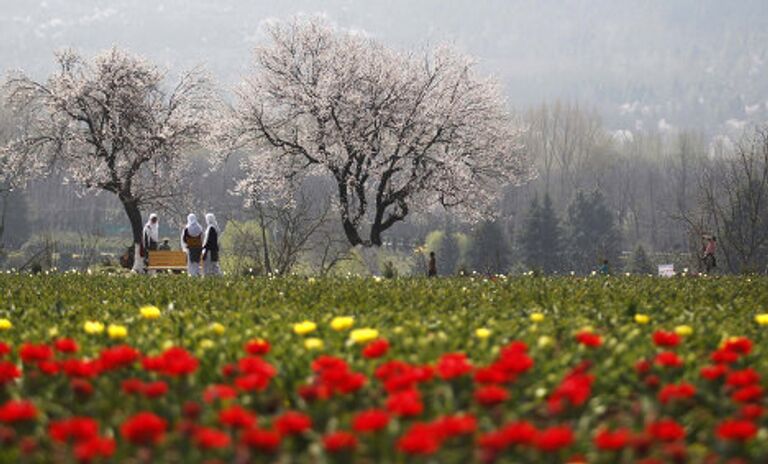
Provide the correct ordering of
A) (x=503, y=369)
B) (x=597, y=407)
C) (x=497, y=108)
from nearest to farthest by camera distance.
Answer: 1. (x=503, y=369)
2. (x=597, y=407)
3. (x=497, y=108)

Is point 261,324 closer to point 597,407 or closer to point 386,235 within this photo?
point 597,407

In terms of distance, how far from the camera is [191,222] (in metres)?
21.2

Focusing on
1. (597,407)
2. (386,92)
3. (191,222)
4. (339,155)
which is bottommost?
(597,407)

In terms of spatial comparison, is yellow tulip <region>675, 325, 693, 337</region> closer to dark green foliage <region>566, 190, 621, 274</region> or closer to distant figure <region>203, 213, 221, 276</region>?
distant figure <region>203, 213, 221, 276</region>

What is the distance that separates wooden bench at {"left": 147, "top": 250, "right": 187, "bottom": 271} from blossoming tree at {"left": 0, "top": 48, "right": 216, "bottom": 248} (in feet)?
34.6

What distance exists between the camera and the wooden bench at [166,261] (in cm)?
2594

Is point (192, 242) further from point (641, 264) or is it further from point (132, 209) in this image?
point (641, 264)

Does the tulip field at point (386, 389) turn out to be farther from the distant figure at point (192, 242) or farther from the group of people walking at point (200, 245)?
the distant figure at point (192, 242)

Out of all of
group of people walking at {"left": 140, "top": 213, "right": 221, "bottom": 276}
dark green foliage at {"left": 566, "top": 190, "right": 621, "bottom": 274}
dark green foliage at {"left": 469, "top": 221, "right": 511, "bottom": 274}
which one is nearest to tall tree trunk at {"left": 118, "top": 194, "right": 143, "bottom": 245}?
group of people walking at {"left": 140, "top": 213, "right": 221, "bottom": 276}

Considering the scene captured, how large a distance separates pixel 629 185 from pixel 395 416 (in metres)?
115

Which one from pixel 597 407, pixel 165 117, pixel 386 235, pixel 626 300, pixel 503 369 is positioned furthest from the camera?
pixel 386 235

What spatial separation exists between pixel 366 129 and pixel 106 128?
35.2ft

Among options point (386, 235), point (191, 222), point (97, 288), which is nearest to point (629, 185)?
point (386, 235)

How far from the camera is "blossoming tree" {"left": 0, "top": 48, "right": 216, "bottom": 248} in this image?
37906 mm
